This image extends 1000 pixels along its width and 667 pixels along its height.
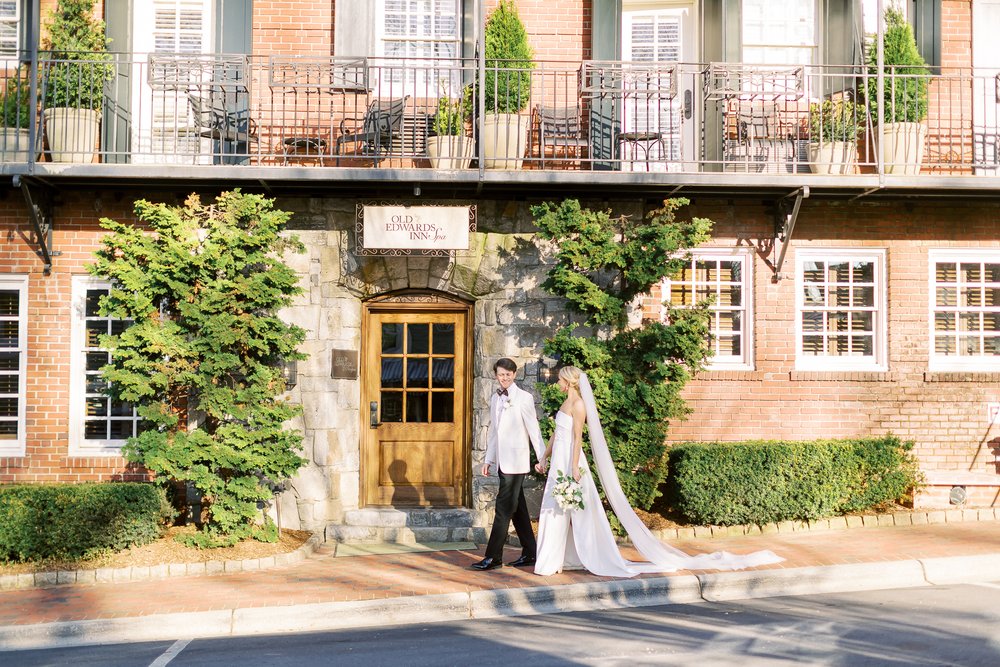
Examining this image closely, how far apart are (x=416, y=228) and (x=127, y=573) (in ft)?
14.4

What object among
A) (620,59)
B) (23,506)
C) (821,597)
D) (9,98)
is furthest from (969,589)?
(9,98)

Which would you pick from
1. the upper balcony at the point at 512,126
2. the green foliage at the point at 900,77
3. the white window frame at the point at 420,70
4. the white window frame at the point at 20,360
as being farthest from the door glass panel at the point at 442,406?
the green foliage at the point at 900,77

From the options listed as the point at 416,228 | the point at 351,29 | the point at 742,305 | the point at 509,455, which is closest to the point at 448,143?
the point at 416,228

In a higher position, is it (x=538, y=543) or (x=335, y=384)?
(x=335, y=384)

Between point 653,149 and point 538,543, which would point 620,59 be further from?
point 538,543

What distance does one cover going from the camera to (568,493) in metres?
8.31

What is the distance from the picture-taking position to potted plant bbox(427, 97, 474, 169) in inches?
407

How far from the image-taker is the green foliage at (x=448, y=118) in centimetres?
1034

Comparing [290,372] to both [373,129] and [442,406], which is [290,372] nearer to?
[442,406]

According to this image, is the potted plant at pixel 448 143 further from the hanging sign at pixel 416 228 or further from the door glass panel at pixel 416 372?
the door glass panel at pixel 416 372

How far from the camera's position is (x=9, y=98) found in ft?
35.1

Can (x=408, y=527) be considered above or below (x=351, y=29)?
below

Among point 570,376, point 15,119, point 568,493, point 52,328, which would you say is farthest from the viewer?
point 52,328

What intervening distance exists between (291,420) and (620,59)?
5.52 m
